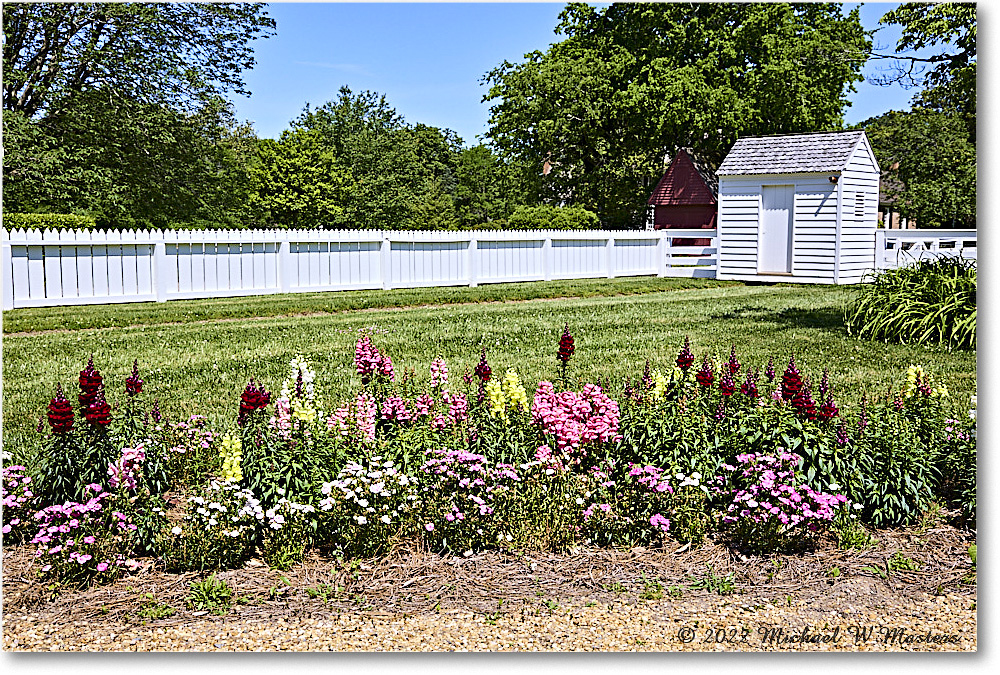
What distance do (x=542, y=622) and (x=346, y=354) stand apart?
5.46 metres

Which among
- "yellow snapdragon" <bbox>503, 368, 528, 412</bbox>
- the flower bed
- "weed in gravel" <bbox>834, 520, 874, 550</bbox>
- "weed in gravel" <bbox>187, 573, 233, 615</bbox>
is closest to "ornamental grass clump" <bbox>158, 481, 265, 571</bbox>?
the flower bed

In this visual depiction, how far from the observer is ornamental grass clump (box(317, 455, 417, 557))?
146 inches

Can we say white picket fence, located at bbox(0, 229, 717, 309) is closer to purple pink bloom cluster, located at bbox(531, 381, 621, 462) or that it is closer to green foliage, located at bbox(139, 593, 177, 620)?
purple pink bloom cluster, located at bbox(531, 381, 621, 462)

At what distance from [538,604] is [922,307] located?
693 centimetres

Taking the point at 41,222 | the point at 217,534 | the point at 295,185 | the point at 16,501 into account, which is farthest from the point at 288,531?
the point at 295,185

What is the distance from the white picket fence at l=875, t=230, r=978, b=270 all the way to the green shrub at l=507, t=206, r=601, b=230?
294 inches

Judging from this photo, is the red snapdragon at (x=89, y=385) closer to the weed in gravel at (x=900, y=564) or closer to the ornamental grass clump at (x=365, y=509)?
the ornamental grass clump at (x=365, y=509)

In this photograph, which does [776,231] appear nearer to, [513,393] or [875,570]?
[513,393]

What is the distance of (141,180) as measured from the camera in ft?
76.8

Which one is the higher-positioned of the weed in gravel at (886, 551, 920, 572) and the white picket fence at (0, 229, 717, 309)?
the white picket fence at (0, 229, 717, 309)

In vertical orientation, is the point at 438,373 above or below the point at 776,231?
below

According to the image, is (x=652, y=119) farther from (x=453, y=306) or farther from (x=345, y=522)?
(x=345, y=522)

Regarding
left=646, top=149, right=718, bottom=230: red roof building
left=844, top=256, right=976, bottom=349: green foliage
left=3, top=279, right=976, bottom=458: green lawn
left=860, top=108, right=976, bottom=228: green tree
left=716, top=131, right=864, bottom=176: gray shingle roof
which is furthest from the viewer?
left=646, top=149, right=718, bottom=230: red roof building

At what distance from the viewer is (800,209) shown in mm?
18500
